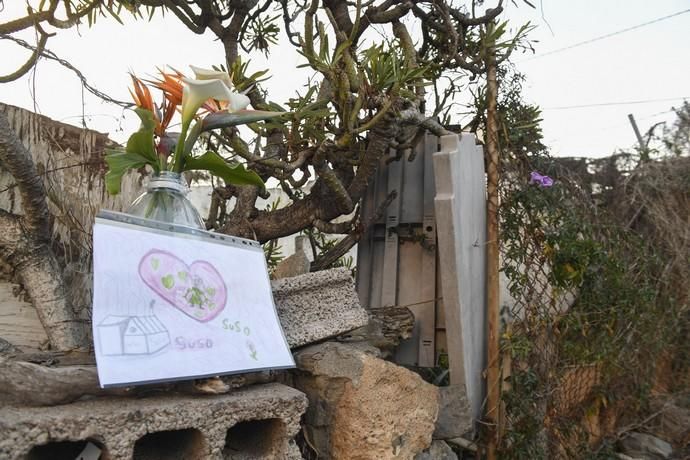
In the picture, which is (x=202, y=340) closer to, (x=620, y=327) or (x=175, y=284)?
(x=175, y=284)

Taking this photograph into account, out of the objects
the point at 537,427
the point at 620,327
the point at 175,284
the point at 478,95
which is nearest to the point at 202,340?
the point at 175,284

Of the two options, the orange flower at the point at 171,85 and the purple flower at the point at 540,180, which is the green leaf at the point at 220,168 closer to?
the orange flower at the point at 171,85

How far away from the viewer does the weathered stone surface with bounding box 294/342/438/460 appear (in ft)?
6.23

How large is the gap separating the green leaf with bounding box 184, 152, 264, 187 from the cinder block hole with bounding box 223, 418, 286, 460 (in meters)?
0.78

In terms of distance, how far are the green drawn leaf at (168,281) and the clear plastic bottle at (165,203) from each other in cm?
25

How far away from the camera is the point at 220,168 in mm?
1872

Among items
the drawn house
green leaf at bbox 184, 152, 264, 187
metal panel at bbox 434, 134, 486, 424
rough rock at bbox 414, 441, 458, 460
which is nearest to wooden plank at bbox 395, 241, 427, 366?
metal panel at bbox 434, 134, 486, 424

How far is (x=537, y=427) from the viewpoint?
275 centimetres

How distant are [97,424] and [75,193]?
4.44ft

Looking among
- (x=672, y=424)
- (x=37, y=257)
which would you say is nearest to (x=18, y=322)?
(x=37, y=257)

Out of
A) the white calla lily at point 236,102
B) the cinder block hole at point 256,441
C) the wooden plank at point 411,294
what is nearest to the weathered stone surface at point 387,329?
the wooden plank at point 411,294

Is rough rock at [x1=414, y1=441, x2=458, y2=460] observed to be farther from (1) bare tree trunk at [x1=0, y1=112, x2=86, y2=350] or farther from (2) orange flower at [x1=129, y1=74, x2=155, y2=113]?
(2) orange flower at [x1=129, y1=74, x2=155, y2=113]

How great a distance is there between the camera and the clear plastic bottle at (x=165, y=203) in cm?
177

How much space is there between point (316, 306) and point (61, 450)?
99cm
